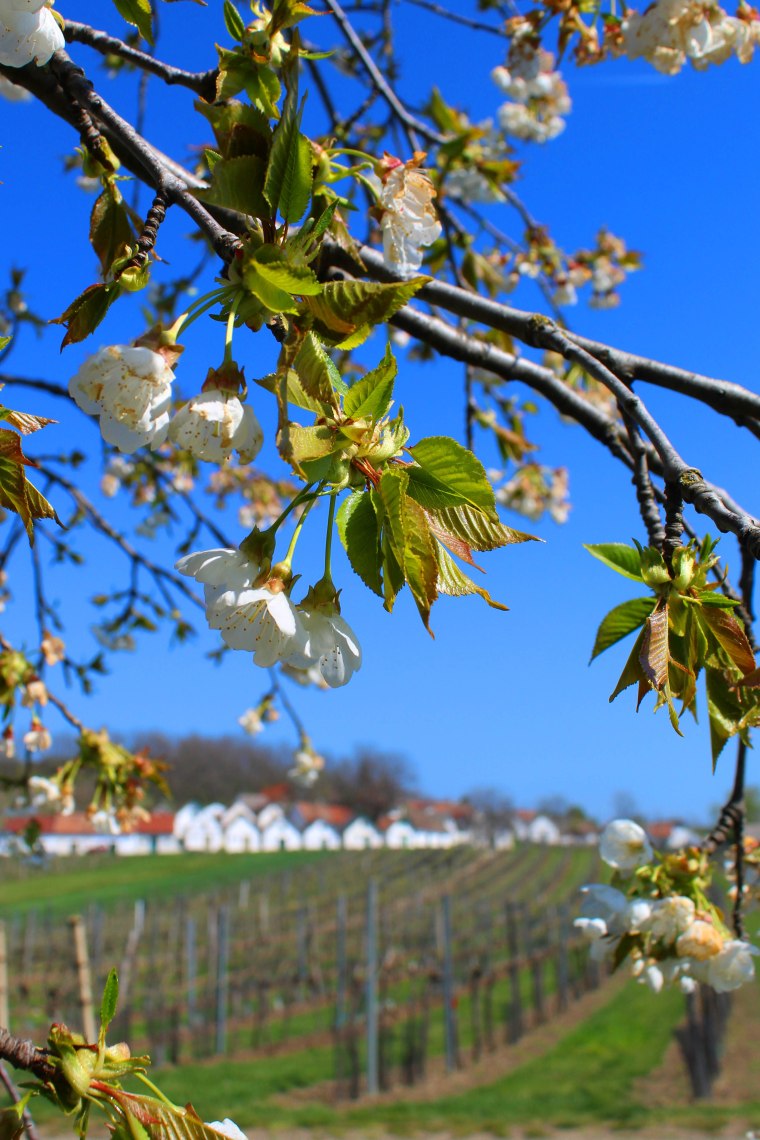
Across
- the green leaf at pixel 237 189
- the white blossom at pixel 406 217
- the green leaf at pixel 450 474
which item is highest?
the white blossom at pixel 406 217

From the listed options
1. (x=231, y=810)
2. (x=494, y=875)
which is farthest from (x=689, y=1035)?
(x=231, y=810)

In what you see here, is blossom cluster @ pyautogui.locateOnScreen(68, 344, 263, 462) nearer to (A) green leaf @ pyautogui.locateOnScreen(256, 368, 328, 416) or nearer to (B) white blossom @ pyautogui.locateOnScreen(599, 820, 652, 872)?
(A) green leaf @ pyautogui.locateOnScreen(256, 368, 328, 416)

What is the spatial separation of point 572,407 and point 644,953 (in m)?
0.83

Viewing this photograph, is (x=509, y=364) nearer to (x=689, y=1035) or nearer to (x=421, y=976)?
(x=689, y=1035)

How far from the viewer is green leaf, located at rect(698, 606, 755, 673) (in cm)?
77

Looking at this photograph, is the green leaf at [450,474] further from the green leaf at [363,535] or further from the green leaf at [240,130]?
the green leaf at [240,130]

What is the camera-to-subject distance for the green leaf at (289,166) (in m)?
0.73

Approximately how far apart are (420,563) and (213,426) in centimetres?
20

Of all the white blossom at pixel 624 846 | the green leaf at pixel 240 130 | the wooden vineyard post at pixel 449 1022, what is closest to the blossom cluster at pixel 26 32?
the green leaf at pixel 240 130

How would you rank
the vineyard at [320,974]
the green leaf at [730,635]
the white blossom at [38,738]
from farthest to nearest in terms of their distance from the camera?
1. the vineyard at [320,974]
2. the white blossom at [38,738]
3. the green leaf at [730,635]

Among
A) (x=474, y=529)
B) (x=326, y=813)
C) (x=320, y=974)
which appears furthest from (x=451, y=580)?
(x=326, y=813)

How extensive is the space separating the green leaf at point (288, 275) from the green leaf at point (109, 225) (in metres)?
0.26

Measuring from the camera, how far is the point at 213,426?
739 millimetres

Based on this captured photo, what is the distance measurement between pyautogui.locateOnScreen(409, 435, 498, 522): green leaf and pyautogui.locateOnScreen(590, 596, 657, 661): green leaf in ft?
0.72
